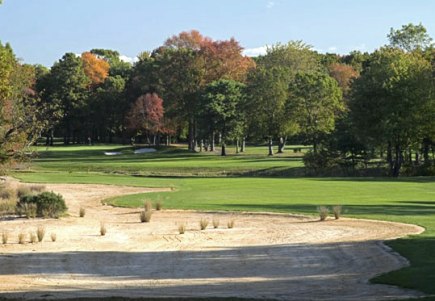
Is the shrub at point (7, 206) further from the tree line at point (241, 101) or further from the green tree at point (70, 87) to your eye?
the green tree at point (70, 87)

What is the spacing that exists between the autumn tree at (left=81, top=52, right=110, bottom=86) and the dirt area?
110643 mm

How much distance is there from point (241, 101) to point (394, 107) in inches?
1227

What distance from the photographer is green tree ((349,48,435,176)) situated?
62.6 metres

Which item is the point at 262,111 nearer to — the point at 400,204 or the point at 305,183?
the point at 305,183

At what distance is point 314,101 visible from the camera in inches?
3342

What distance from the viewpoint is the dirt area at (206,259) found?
599 inches

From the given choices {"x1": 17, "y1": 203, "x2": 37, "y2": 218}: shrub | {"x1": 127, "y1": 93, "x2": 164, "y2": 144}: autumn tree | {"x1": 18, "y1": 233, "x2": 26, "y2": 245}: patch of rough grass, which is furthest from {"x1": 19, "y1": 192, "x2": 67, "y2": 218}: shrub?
{"x1": 127, "y1": 93, "x2": 164, "y2": 144}: autumn tree

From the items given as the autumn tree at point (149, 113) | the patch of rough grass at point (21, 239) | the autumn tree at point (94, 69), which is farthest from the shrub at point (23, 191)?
the autumn tree at point (94, 69)

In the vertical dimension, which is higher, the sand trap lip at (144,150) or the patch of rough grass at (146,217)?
the sand trap lip at (144,150)

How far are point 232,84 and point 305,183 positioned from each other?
149 feet

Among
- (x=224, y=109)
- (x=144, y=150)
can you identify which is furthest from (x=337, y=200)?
(x=144, y=150)

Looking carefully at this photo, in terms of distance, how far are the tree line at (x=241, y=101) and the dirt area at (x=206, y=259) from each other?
10851mm

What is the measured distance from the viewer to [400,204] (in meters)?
33.8

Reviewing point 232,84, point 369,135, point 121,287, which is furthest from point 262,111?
point 121,287
